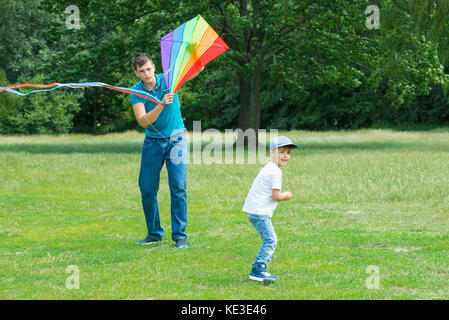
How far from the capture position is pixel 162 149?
7867 millimetres

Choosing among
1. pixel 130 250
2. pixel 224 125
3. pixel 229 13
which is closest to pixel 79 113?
pixel 224 125

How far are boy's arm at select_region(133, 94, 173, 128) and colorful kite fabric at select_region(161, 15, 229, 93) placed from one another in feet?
0.83

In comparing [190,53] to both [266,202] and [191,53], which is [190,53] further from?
[266,202]

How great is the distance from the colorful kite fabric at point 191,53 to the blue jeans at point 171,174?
72cm

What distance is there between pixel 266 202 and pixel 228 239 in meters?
2.35

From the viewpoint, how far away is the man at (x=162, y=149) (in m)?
7.72

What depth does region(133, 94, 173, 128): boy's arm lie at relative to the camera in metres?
7.45

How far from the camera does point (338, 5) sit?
25.7m

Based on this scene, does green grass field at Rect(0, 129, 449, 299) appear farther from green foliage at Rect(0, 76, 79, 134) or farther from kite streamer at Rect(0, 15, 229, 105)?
green foliage at Rect(0, 76, 79, 134)

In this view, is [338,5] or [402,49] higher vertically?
[338,5]


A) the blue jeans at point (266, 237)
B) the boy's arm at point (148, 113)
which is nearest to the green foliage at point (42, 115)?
the boy's arm at point (148, 113)
